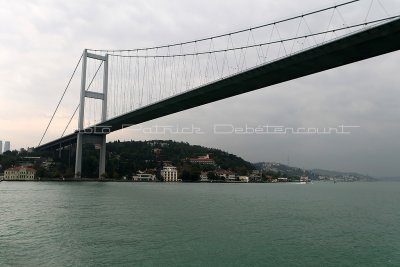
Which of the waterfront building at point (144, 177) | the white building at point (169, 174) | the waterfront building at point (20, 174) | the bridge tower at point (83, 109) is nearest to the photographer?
the bridge tower at point (83, 109)

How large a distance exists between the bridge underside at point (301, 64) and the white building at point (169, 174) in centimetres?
4719

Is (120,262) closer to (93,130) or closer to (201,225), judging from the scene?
(201,225)

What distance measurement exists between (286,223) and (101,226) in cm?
608

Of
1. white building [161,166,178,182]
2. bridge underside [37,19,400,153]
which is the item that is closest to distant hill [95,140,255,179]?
white building [161,166,178,182]

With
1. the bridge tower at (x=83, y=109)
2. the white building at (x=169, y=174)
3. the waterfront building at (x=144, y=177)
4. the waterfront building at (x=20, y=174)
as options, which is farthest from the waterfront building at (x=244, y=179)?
the bridge tower at (x=83, y=109)

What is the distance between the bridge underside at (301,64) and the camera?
51.6 ft

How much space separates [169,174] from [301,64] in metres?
59.9

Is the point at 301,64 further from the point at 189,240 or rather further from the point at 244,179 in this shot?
the point at 244,179

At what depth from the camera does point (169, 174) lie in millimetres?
76812

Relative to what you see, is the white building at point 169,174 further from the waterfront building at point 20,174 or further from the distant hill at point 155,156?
the waterfront building at point 20,174

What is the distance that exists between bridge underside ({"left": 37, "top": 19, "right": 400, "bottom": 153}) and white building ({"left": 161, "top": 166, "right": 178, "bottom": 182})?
47192mm

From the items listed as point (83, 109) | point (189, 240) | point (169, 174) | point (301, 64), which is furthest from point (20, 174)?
point (189, 240)

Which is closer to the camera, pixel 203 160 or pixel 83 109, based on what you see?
pixel 83 109

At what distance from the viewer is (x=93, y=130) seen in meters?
43.2
